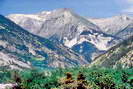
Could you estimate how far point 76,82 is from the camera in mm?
195625

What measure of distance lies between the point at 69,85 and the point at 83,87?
8.01m

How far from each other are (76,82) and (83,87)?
15.0 feet

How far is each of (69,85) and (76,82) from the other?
542 centimetres

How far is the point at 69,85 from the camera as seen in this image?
199 m

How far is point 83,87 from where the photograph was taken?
196 m
